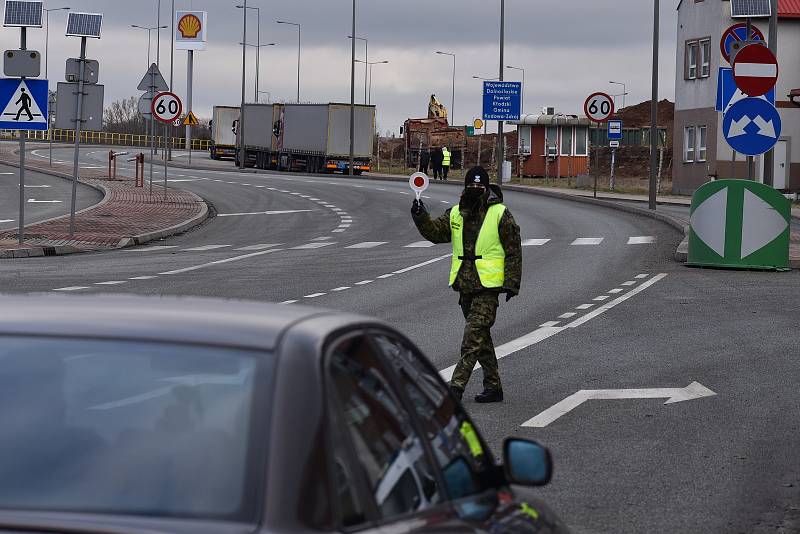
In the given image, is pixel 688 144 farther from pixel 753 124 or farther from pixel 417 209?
pixel 417 209

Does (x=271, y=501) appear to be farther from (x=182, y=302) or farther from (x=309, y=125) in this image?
(x=309, y=125)

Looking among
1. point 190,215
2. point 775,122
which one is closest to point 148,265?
point 775,122

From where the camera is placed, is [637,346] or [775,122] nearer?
[637,346]

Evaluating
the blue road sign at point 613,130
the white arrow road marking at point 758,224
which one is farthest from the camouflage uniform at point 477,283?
the blue road sign at point 613,130

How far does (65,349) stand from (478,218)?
24.9 ft

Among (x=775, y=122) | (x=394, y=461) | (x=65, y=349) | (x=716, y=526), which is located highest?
(x=775, y=122)

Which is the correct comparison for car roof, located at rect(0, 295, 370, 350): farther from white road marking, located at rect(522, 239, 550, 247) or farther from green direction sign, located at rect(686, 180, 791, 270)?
white road marking, located at rect(522, 239, 550, 247)

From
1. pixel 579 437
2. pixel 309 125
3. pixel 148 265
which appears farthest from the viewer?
pixel 309 125

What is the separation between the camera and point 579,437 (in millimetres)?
9648

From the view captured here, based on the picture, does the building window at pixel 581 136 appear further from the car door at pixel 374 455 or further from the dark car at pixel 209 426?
the car door at pixel 374 455

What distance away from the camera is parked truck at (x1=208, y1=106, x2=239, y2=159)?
9244 cm

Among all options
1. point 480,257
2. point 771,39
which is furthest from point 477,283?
point 771,39

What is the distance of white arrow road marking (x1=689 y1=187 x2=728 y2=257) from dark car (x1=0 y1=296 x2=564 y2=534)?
1988 centimetres

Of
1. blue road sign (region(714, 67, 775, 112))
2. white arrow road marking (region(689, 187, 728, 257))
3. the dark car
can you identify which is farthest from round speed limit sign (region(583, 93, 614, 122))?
the dark car
